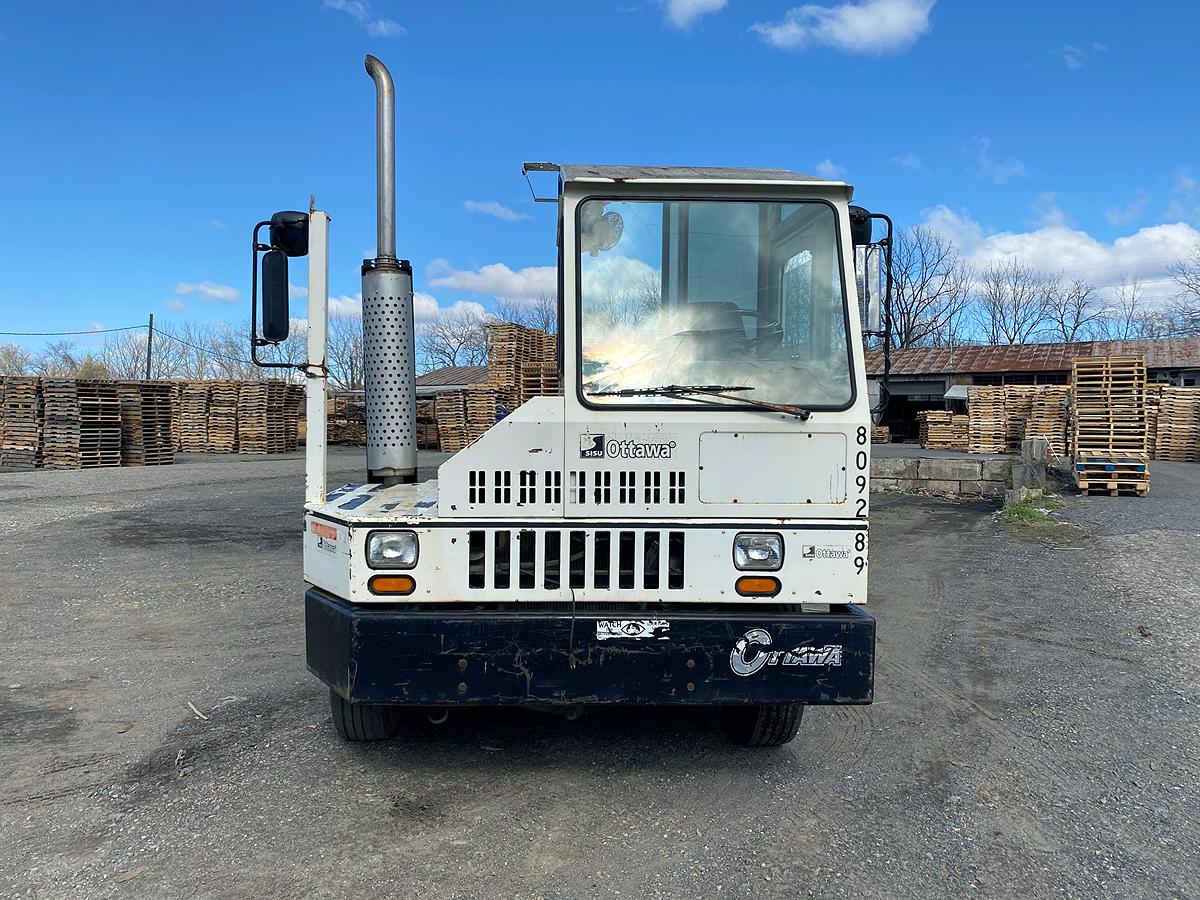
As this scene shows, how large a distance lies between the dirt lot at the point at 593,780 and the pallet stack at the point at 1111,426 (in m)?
10.4

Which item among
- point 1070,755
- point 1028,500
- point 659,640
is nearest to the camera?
point 659,640

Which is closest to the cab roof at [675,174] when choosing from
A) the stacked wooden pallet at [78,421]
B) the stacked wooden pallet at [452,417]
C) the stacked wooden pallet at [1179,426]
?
the stacked wooden pallet at [78,421]

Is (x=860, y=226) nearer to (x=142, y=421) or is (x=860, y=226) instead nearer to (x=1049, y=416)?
(x=142, y=421)

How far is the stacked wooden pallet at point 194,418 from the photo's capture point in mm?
28875

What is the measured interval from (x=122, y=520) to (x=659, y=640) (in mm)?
11600

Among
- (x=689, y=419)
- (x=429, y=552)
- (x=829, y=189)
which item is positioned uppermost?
(x=829, y=189)

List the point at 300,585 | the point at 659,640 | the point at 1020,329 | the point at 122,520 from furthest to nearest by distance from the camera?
the point at 1020,329 → the point at 122,520 → the point at 300,585 → the point at 659,640

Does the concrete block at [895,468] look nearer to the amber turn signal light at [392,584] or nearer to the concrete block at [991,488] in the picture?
the concrete block at [991,488]

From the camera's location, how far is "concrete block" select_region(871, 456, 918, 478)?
18.5 metres

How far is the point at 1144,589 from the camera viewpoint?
8.53 metres

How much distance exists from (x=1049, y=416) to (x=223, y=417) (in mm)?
26652

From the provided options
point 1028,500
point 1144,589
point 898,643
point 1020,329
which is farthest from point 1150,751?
point 1020,329

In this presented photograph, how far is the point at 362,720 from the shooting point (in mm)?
4016

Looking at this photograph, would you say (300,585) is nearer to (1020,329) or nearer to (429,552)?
(429,552)
